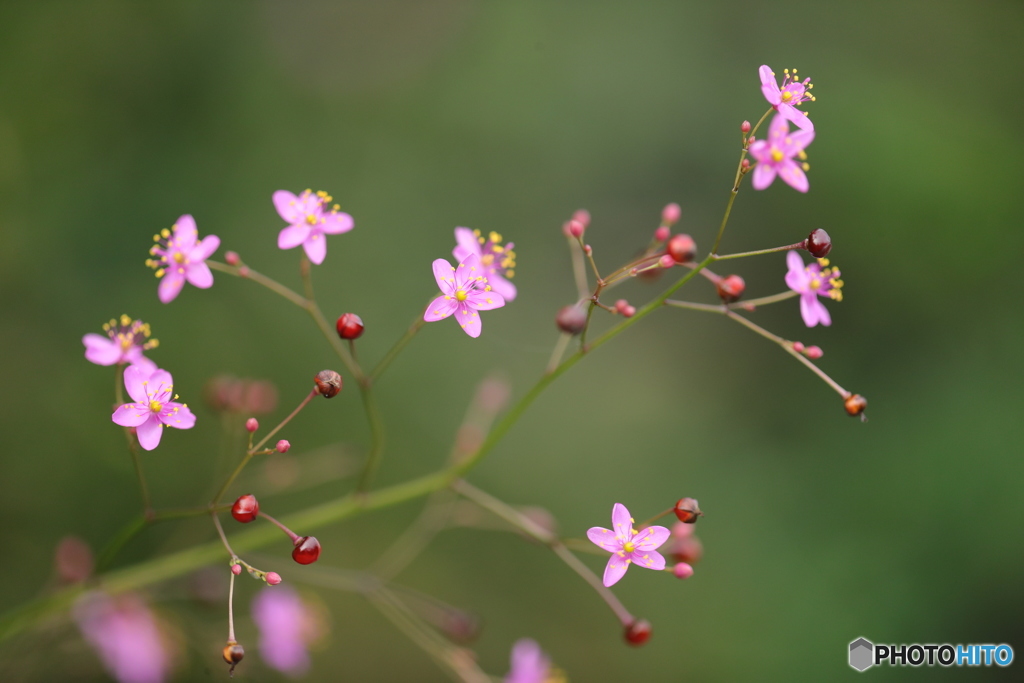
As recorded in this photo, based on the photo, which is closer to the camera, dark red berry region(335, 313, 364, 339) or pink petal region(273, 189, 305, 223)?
dark red berry region(335, 313, 364, 339)

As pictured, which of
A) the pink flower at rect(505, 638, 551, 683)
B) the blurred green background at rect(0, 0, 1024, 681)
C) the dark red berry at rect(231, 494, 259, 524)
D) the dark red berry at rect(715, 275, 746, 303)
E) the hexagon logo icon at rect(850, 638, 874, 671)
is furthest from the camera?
the hexagon logo icon at rect(850, 638, 874, 671)

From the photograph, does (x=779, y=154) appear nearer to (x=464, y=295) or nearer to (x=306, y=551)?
(x=464, y=295)

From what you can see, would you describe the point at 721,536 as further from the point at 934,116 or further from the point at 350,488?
the point at 934,116

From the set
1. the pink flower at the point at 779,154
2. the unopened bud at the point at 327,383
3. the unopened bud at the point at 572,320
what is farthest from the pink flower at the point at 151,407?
the pink flower at the point at 779,154

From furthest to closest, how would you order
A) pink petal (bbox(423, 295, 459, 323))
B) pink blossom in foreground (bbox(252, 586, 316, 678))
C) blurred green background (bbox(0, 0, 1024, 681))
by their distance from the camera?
blurred green background (bbox(0, 0, 1024, 681)) < pink blossom in foreground (bbox(252, 586, 316, 678)) < pink petal (bbox(423, 295, 459, 323))

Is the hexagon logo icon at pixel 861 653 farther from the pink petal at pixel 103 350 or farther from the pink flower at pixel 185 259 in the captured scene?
the pink petal at pixel 103 350

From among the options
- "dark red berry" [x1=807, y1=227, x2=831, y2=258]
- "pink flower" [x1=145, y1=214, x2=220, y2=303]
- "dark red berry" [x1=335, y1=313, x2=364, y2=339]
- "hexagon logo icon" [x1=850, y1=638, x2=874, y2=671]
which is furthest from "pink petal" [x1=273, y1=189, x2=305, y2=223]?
"hexagon logo icon" [x1=850, y1=638, x2=874, y2=671]

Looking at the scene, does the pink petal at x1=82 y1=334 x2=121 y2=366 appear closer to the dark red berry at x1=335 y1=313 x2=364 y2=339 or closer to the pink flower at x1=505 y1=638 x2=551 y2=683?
the dark red berry at x1=335 y1=313 x2=364 y2=339
